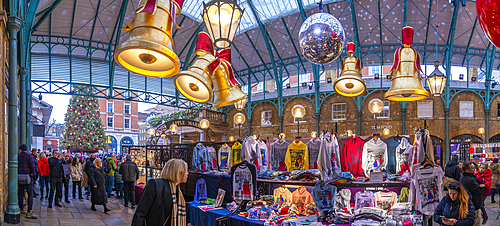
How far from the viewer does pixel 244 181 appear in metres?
6.52

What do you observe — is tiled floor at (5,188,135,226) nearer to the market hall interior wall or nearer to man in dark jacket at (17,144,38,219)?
man in dark jacket at (17,144,38,219)

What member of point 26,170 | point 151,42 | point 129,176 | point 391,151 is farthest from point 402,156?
point 26,170

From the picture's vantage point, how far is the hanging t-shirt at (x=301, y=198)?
6055mm

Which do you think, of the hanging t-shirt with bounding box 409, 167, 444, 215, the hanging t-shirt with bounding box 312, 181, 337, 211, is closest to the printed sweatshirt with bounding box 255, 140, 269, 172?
the hanging t-shirt with bounding box 312, 181, 337, 211

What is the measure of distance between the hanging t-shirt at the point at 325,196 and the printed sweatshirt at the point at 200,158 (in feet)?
15.2

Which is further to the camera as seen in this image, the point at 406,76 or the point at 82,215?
the point at 82,215

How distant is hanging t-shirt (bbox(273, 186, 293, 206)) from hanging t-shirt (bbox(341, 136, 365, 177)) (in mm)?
1794

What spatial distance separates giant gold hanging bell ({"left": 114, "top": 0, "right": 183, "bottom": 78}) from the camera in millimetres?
1402

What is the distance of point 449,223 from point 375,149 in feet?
11.0

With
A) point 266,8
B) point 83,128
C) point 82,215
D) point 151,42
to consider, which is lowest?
point 82,215

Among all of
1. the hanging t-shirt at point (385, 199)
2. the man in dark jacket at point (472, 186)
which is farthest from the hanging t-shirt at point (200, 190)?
the man in dark jacket at point (472, 186)

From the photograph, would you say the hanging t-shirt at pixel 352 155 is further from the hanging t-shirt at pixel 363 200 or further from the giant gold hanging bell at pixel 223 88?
the giant gold hanging bell at pixel 223 88

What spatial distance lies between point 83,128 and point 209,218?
3022cm

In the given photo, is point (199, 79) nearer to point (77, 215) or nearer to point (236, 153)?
point (236, 153)
